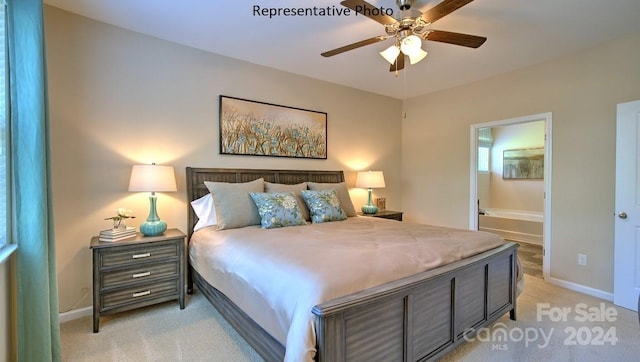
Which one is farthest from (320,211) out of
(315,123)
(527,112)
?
(527,112)

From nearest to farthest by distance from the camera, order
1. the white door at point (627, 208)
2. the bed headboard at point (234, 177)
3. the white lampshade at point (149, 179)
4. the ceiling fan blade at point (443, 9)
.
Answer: the ceiling fan blade at point (443, 9), the white lampshade at point (149, 179), the white door at point (627, 208), the bed headboard at point (234, 177)

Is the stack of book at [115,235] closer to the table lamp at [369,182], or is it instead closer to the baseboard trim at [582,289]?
the table lamp at [369,182]

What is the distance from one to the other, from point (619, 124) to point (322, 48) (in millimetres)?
3052

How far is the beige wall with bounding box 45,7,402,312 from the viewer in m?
2.51

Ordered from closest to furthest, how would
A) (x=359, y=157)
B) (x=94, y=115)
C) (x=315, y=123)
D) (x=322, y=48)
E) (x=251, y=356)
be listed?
(x=251, y=356), (x=94, y=115), (x=322, y=48), (x=315, y=123), (x=359, y=157)

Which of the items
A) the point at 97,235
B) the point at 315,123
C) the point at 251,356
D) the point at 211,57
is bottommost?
the point at 251,356

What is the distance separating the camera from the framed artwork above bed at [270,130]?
→ 3.37 m

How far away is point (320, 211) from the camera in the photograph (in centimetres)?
312

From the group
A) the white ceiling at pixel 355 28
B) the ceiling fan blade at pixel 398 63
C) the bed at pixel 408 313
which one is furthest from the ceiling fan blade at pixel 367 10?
the bed at pixel 408 313

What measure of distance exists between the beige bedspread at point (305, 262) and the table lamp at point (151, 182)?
387 mm

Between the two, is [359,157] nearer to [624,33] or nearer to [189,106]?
[189,106]

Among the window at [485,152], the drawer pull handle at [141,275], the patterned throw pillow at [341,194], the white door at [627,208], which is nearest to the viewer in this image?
the drawer pull handle at [141,275]

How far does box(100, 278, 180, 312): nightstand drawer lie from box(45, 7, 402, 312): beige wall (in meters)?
0.50

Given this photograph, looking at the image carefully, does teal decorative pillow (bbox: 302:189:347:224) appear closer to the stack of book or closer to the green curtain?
the stack of book
